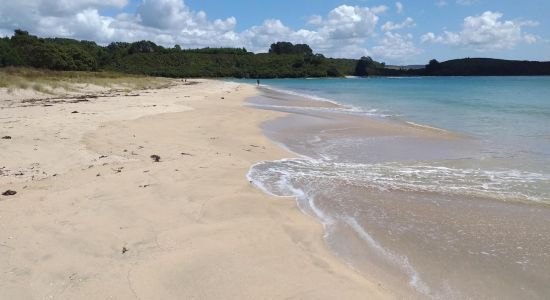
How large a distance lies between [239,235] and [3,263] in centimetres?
238

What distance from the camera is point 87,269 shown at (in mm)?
4082

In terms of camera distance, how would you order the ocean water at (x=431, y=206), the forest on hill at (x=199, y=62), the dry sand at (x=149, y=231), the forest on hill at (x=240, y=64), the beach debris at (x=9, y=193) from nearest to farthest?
1. the dry sand at (x=149, y=231)
2. the ocean water at (x=431, y=206)
3. the beach debris at (x=9, y=193)
4. the forest on hill at (x=199, y=62)
5. the forest on hill at (x=240, y=64)

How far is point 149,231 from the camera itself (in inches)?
200

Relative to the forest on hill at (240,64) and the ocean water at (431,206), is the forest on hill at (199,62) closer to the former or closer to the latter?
the forest on hill at (240,64)

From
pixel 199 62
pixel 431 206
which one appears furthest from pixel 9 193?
pixel 199 62

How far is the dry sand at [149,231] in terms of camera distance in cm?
388

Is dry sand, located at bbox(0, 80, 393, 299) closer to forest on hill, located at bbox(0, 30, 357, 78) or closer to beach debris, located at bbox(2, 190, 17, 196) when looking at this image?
beach debris, located at bbox(2, 190, 17, 196)

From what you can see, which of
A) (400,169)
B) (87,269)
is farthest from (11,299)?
(400,169)

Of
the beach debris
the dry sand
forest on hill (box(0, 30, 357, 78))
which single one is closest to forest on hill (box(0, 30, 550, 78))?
forest on hill (box(0, 30, 357, 78))

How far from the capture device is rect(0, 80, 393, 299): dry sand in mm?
3875

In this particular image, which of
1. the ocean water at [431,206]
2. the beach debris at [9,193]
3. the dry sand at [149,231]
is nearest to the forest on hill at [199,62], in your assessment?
the dry sand at [149,231]

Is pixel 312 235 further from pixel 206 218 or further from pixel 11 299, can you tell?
pixel 11 299

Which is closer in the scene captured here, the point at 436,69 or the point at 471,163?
the point at 471,163

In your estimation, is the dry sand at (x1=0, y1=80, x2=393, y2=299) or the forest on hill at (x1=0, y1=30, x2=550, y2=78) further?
the forest on hill at (x1=0, y1=30, x2=550, y2=78)
